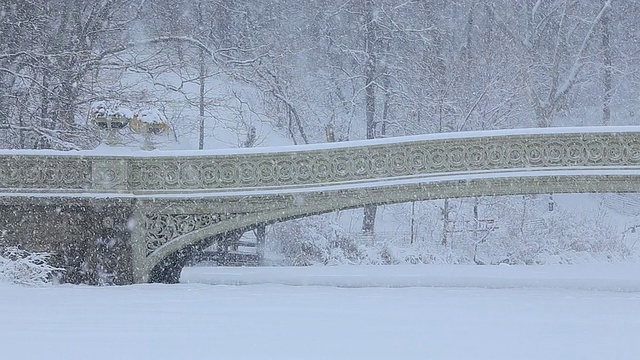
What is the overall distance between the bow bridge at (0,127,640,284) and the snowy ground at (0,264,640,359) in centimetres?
105

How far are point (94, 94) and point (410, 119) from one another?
28.3 feet

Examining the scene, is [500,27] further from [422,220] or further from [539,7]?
[422,220]

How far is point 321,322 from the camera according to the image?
6.06 m

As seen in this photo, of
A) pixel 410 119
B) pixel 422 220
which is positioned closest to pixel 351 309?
pixel 422 220

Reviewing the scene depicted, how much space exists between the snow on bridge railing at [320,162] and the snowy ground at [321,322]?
146 centimetres

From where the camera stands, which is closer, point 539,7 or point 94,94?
point 94,94

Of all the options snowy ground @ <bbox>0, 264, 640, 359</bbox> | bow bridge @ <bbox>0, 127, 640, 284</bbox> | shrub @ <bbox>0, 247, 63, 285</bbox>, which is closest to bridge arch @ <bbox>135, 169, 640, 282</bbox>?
bow bridge @ <bbox>0, 127, 640, 284</bbox>

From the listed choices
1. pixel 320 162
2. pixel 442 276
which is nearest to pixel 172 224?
pixel 320 162

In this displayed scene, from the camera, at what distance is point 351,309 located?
6.96m

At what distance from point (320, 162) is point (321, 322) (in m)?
4.44

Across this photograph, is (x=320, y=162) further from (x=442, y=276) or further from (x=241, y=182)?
(x=442, y=276)

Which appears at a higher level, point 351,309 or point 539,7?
point 539,7

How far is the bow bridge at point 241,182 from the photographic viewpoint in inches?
399

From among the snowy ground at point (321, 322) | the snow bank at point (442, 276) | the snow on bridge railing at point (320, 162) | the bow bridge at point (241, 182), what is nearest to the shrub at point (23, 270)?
the snowy ground at point (321, 322)
